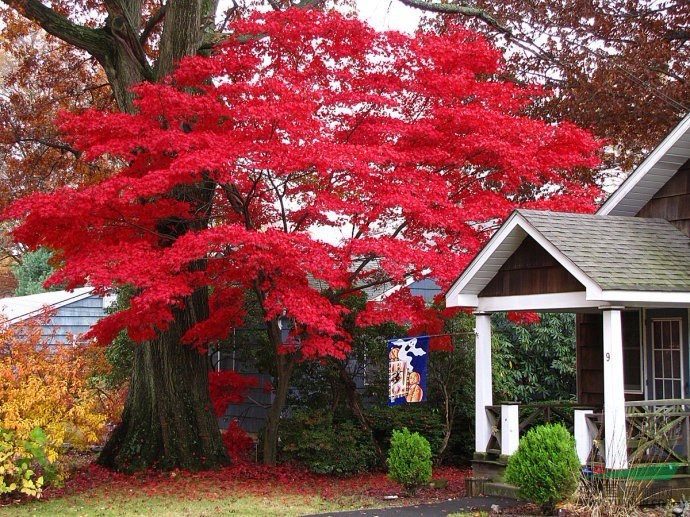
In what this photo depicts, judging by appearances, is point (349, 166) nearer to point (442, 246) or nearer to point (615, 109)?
point (442, 246)

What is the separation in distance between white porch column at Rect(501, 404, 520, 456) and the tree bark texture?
17.6 feet

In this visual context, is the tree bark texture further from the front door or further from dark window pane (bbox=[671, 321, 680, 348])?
dark window pane (bbox=[671, 321, 680, 348])

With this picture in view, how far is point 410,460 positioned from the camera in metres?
12.3

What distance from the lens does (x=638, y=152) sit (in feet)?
69.6

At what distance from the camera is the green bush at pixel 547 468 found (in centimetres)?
983

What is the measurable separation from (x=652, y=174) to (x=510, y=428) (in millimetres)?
4256

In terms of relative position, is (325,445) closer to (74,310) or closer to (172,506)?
(172,506)

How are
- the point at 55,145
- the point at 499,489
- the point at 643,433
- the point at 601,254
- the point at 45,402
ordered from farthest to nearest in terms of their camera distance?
the point at 55,145
the point at 45,402
the point at 499,489
the point at 601,254
the point at 643,433

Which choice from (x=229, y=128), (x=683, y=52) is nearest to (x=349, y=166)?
(x=229, y=128)

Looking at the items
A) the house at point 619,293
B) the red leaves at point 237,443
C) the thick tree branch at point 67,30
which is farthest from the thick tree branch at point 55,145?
the house at point 619,293

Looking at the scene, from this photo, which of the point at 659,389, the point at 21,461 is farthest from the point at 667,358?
the point at 21,461

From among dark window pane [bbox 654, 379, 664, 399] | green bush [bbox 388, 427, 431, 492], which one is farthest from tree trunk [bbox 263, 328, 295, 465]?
dark window pane [bbox 654, 379, 664, 399]

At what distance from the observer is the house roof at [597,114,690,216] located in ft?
40.0

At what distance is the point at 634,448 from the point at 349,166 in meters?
5.35
